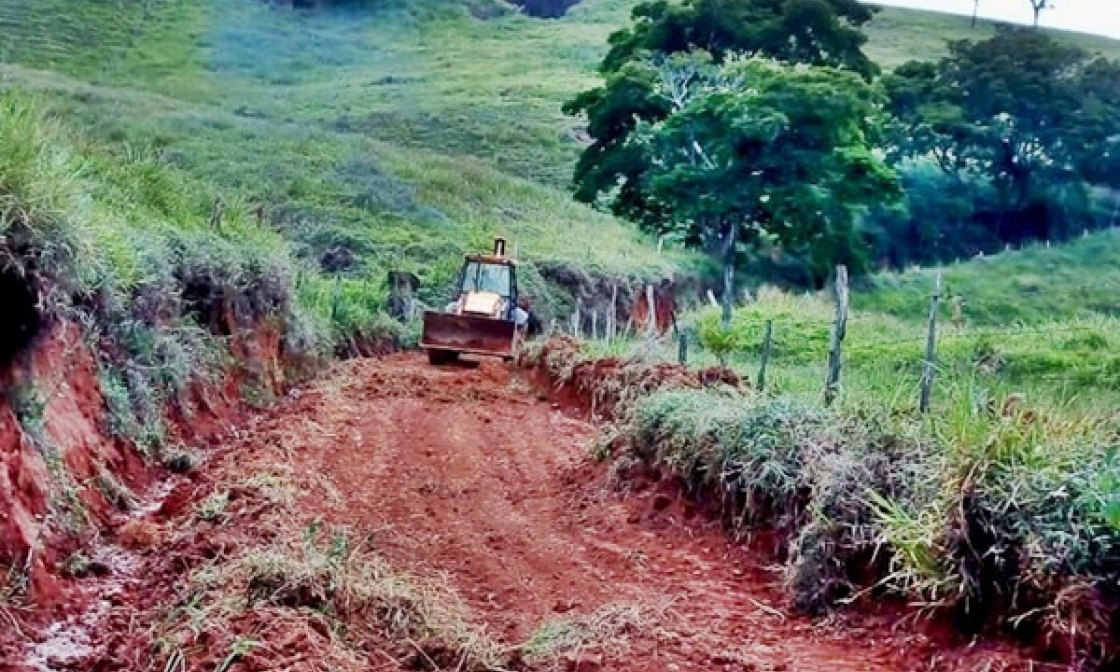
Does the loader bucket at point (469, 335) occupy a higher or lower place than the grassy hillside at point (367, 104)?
lower

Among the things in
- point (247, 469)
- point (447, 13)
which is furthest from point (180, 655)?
point (447, 13)

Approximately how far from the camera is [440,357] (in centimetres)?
2094

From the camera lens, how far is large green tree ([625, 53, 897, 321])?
25734mm

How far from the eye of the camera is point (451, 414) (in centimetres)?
1511

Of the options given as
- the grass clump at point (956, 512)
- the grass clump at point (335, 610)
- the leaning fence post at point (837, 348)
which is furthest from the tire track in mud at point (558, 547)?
the leaning fence post at point (837, 348)

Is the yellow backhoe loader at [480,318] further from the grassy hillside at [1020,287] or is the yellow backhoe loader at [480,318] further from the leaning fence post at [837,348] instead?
the grassy hillside at [1020,287]

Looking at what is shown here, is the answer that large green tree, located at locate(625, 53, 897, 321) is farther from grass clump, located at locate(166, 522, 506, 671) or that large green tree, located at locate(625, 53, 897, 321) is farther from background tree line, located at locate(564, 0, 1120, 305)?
grass clump, located at locate(166, 522, 506, 671)

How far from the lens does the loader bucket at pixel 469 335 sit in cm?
2036

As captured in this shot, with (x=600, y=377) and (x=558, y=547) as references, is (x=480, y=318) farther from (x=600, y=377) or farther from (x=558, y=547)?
(x=558, y=547)

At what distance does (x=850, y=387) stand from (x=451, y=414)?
667 centimetres

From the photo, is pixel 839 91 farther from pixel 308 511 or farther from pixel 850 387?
pixel 308 511

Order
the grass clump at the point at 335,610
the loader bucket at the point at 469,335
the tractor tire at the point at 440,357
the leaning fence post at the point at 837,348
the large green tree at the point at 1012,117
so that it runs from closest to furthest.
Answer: the grass clump at the point at 335,610 < the leaning fence post at the point at 837,348 < the loader bucket at the point at 469,335 < the tractor tire at the point at 440,357 < the large green tree at the point at 1012,117

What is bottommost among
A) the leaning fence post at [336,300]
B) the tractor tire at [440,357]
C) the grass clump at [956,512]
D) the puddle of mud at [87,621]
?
the tractor tire at [440,357]

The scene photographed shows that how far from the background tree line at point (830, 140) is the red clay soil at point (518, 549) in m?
13.6
